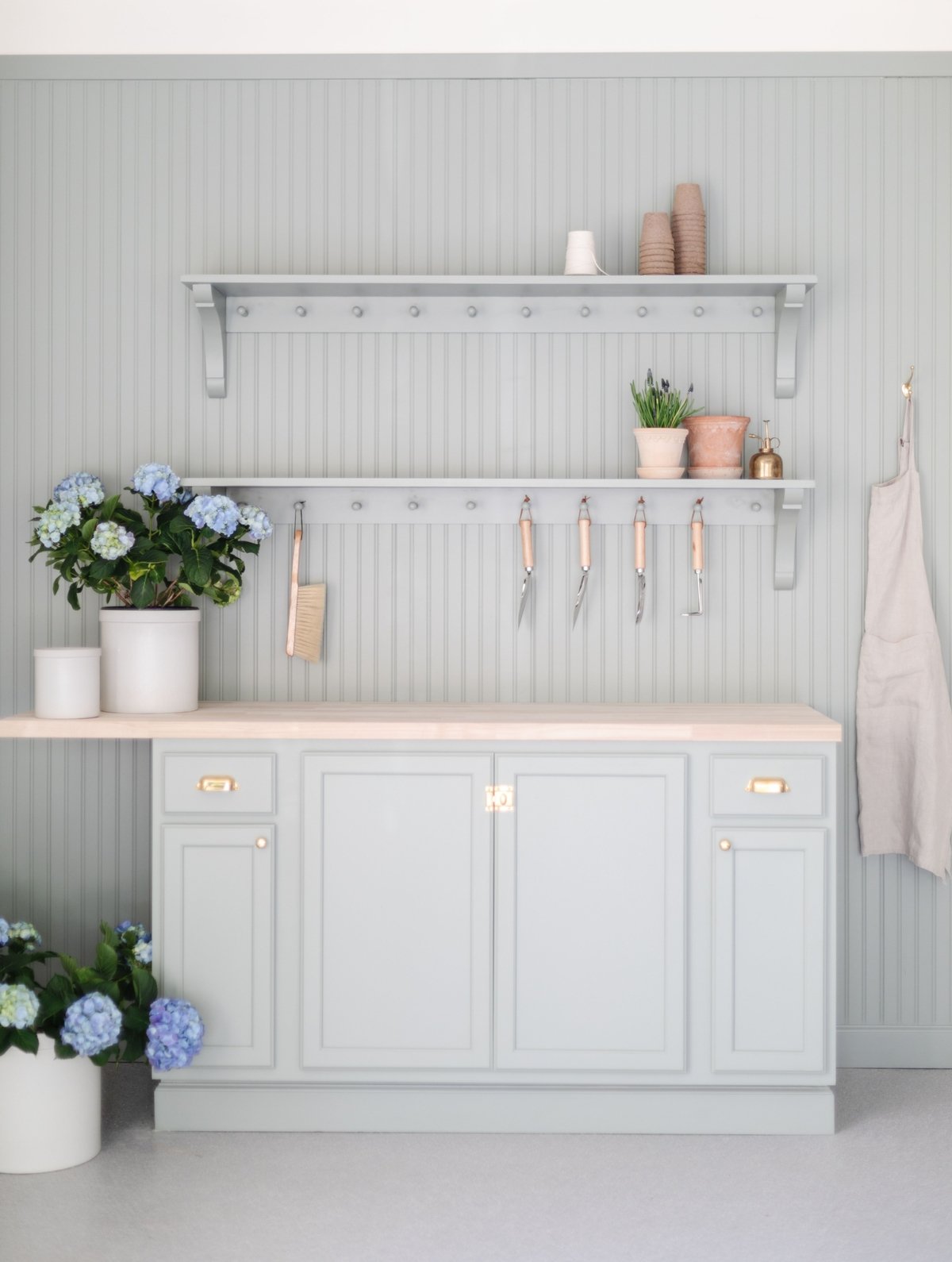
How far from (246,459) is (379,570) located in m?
0.42

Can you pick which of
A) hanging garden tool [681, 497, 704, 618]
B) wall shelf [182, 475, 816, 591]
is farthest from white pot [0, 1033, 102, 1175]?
hanging garden tool [681, 497, 704, 618]

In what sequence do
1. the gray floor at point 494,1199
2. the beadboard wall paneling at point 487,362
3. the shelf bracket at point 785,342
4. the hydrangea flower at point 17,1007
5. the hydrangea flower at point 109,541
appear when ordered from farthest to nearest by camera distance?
the beadboard wall paneling at point 487,362, the shelf bracket at point 785,342, the hydrangea flower at point 109,541, the hydrangea flower at point 17,1007, the gray floor at point 494,1199

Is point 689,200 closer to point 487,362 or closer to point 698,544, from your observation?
point 487,362

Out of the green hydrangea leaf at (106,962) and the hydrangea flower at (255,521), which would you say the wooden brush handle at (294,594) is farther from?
the green hydrangea leaf at (106,962)

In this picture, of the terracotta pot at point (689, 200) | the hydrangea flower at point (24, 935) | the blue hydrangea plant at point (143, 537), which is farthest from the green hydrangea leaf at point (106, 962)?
the terracotta pot at point (689, 200)

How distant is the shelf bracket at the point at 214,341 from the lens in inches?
108

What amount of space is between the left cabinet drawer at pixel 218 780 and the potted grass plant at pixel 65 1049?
36cm

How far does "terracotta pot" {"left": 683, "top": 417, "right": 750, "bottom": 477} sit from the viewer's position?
2.70 m

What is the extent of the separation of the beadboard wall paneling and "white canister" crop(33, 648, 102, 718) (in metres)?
0.41

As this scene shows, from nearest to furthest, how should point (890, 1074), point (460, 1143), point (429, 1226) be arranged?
point (429, 1226) → point (460, 1143) → point (890, 1074)

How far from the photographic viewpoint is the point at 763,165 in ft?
9.30

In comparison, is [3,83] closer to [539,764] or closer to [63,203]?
[63,203]

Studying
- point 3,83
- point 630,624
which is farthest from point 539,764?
point 3,83

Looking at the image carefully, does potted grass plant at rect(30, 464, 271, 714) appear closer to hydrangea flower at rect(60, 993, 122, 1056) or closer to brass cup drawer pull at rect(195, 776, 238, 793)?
brass cup drawer pull at rect(195, 776, 238, 793)
